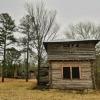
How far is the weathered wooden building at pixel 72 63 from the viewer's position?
918 inches

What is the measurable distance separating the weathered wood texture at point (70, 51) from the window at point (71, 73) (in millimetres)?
1197

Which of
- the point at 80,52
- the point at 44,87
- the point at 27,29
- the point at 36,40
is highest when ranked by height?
the point at 27,29

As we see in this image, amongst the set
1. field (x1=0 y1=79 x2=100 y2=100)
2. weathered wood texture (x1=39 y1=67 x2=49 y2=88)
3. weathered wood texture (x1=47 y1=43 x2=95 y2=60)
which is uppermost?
weathered wood texture (x1=47 y1=43 x2=95 y2=60)

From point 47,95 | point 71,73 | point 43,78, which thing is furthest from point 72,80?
point 47,95

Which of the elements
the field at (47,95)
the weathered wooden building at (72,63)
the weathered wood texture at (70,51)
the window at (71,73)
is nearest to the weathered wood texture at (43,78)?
the weathered wooden building at (72,63)

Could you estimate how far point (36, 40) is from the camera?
124 ft

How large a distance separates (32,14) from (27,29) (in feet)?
17.8

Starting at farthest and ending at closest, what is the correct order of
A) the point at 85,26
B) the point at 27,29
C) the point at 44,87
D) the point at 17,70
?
the point at 17,70
the point at 85,26
the point at 27,29
the point at 44,87

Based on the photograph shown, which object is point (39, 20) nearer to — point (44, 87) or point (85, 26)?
point (44, 87)

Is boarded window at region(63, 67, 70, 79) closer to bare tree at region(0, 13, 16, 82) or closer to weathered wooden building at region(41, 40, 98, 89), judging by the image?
weathered wooden building at region(41, 40, 98, 89)

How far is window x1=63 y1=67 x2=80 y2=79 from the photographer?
77.4ft

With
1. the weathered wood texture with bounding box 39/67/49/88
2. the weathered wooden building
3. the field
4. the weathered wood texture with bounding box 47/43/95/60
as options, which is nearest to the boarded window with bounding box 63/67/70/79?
the weathered wooden building

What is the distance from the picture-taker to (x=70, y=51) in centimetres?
2411

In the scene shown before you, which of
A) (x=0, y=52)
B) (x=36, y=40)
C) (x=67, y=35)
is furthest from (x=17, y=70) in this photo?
(x=36, y=40)
